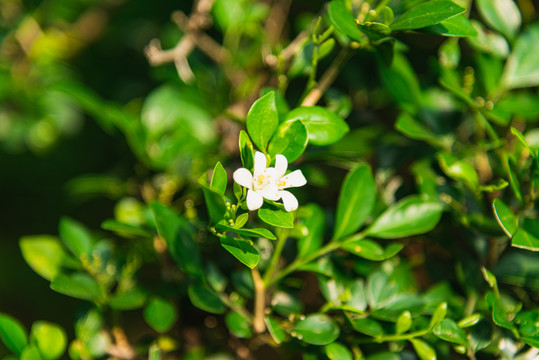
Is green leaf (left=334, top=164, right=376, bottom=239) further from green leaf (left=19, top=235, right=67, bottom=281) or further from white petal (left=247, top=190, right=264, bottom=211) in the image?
green leaf (left=19, top=235, right=67, bottom=281)

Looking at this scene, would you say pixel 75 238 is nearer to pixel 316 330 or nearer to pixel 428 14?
pixel 316 330

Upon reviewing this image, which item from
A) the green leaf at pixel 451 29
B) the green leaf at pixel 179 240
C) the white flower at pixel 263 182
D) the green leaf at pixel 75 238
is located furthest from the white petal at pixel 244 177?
the green leaf at pixel 75 238

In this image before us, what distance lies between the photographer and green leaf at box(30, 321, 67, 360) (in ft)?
2.22

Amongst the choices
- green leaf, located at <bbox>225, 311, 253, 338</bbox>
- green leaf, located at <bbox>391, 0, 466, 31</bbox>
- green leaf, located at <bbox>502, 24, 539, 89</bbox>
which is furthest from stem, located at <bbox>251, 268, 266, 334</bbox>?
green leaf, located at <bbox>502, 24, 539, 89</bbox>

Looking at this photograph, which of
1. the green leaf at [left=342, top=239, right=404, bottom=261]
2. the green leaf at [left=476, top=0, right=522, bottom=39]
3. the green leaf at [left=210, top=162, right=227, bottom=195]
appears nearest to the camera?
the green leaf at [left=210, top=162, right=227, bottom=195]

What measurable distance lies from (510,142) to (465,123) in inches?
3.7

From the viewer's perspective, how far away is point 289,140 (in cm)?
55

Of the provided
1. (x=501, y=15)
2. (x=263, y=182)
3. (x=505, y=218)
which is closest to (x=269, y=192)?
(x=263, y=182)

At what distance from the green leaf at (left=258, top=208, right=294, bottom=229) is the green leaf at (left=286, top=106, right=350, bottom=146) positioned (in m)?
0.10

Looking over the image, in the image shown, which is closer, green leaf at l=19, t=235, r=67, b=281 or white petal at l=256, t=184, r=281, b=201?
white petal at l=256, t=184, r=281, b=201

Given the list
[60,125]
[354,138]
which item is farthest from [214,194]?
[60,125]

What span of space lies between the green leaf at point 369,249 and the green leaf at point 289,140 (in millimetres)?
166

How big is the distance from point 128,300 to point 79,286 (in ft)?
0.23

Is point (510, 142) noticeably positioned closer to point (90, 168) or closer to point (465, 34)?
point (465, 34)
